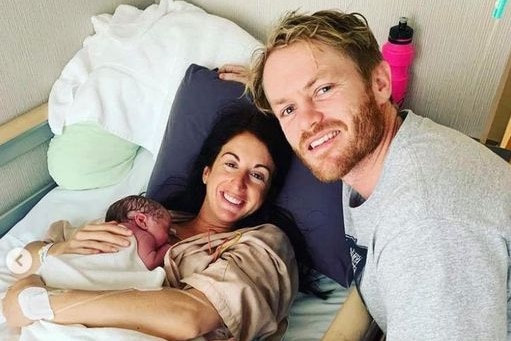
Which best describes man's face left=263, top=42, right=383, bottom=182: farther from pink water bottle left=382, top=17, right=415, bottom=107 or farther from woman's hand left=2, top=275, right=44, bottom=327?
woman's hand left=2, top=275, right=44, bottom=327

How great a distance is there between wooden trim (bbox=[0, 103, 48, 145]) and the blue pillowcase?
1.39 ft

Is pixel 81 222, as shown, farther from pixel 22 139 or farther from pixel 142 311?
pixel 142 311

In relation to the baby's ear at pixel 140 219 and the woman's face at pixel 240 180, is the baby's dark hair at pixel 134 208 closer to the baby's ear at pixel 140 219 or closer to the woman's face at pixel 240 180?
the baby's ear at pixel 140 219

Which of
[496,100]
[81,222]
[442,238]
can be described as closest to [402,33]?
[496,100]

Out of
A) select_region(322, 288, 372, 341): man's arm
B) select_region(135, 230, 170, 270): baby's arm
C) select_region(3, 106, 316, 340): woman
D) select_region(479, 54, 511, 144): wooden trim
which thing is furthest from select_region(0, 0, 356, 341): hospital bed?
select_region(322, 288, 372, 341): man's arm

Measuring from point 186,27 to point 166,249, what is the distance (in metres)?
0.68

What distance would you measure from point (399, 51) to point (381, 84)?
0.31 meters

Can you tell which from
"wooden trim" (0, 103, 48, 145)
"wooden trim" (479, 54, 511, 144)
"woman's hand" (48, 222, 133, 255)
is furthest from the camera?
"wooden trim" (0, 103, 48, 145)

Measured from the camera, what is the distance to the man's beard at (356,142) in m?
1.07

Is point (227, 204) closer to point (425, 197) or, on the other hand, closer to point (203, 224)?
point (203, 224)

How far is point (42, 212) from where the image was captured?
1.66 metres

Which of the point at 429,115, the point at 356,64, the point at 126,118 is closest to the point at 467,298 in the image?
the point at 356,64

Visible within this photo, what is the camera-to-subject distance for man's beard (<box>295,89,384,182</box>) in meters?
1.07

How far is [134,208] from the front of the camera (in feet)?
4.35
